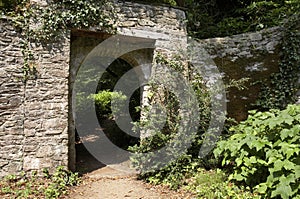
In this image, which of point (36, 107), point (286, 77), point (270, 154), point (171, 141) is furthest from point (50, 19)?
point (286, 77)

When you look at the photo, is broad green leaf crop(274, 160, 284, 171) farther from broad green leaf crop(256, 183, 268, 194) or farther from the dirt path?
the dirt path

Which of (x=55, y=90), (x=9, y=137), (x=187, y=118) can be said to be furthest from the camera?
(x=187, y=118)

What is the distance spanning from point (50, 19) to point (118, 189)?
10.2 feet

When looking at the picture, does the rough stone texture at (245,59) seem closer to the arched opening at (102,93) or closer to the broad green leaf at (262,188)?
the arched opening at (102,93)

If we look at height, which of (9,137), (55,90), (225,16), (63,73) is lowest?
(9,137)

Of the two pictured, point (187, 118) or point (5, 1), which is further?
Result: point (187, 118)

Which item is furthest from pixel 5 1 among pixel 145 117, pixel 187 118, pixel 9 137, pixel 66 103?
pixel 187 118

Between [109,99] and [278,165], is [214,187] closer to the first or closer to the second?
[278,165]

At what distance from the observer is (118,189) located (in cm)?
446

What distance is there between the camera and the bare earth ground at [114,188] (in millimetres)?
4129

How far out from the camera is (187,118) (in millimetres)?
4910

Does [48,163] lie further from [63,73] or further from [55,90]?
[63,73]

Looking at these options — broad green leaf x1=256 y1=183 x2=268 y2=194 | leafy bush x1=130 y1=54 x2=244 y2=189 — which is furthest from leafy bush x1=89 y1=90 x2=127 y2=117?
broad green leaf x1=256 y1=183 x2=268 y2=194

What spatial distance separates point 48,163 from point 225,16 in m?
6.88
